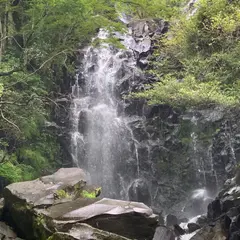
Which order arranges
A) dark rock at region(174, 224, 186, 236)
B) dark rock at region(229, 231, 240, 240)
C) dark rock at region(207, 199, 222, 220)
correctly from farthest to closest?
dark rock at region(174, 224, 186, 236) → dark rock at region(207, 199, 222, 220) → dark rock at region(229, 231, 240, 240)

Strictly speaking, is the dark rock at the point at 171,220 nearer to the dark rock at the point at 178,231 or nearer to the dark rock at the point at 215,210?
the dark rock at the point at 178,231

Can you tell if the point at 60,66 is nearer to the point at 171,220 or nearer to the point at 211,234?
the point at 171,220

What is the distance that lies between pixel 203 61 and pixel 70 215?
10136 mm

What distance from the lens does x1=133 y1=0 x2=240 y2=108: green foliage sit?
44.5ft

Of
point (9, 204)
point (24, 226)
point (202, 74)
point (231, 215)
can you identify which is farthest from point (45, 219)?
point (202, 74)

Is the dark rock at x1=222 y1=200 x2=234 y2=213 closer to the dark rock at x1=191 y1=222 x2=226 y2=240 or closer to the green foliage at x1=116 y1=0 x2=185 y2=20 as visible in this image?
the dark rock at x1=191 y1=222 x2=226 y2=240

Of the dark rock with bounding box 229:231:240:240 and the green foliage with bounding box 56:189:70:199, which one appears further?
the green foliage with bounding box 56:189:70:199

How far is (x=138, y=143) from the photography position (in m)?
16.5

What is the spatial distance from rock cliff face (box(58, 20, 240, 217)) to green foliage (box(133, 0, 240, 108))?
3.85 feet

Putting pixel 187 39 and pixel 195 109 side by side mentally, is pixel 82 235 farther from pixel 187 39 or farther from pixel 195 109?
pixel 187 39

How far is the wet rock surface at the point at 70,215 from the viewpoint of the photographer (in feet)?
24.8

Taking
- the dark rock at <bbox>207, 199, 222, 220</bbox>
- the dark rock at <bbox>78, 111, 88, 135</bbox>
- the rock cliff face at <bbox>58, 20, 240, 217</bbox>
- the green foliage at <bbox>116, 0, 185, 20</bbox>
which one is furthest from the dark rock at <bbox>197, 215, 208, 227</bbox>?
the green foliage at <bbox>116, 0, 185, 20</bbox>

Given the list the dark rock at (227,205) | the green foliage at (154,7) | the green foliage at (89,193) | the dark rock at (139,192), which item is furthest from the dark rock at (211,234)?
the green foliage at (154,7)

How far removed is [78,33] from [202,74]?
650 cm
